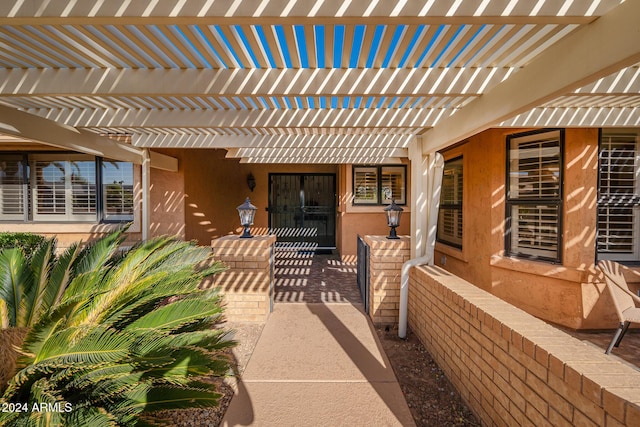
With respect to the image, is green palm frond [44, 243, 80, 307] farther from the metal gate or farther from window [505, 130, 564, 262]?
window [505, 130, 564, 262]

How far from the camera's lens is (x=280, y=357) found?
9.90ft

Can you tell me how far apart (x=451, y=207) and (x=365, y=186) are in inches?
103

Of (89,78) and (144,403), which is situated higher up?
(89,78)

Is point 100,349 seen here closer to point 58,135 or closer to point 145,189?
point 58,135

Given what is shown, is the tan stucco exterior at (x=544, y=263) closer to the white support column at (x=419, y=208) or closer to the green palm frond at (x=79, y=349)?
the white support column at (x=419, y=208)

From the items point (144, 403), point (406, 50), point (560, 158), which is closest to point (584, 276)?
point (560, 158)

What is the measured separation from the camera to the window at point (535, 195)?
391cm

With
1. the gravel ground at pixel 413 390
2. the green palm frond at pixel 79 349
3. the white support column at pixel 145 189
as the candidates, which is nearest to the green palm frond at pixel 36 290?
the green palm frond at pixel 79 349

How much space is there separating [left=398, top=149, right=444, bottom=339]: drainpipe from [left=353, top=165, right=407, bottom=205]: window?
376cm

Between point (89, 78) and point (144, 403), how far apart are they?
2.67 meters

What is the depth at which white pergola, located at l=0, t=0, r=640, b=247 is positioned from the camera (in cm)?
154

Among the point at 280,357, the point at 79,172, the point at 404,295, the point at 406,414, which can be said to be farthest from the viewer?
the point at 79,172

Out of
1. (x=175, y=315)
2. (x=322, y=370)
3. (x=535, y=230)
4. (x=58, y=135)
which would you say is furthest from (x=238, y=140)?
(x=535, y=230)

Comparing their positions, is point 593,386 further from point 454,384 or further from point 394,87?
point 394,87
